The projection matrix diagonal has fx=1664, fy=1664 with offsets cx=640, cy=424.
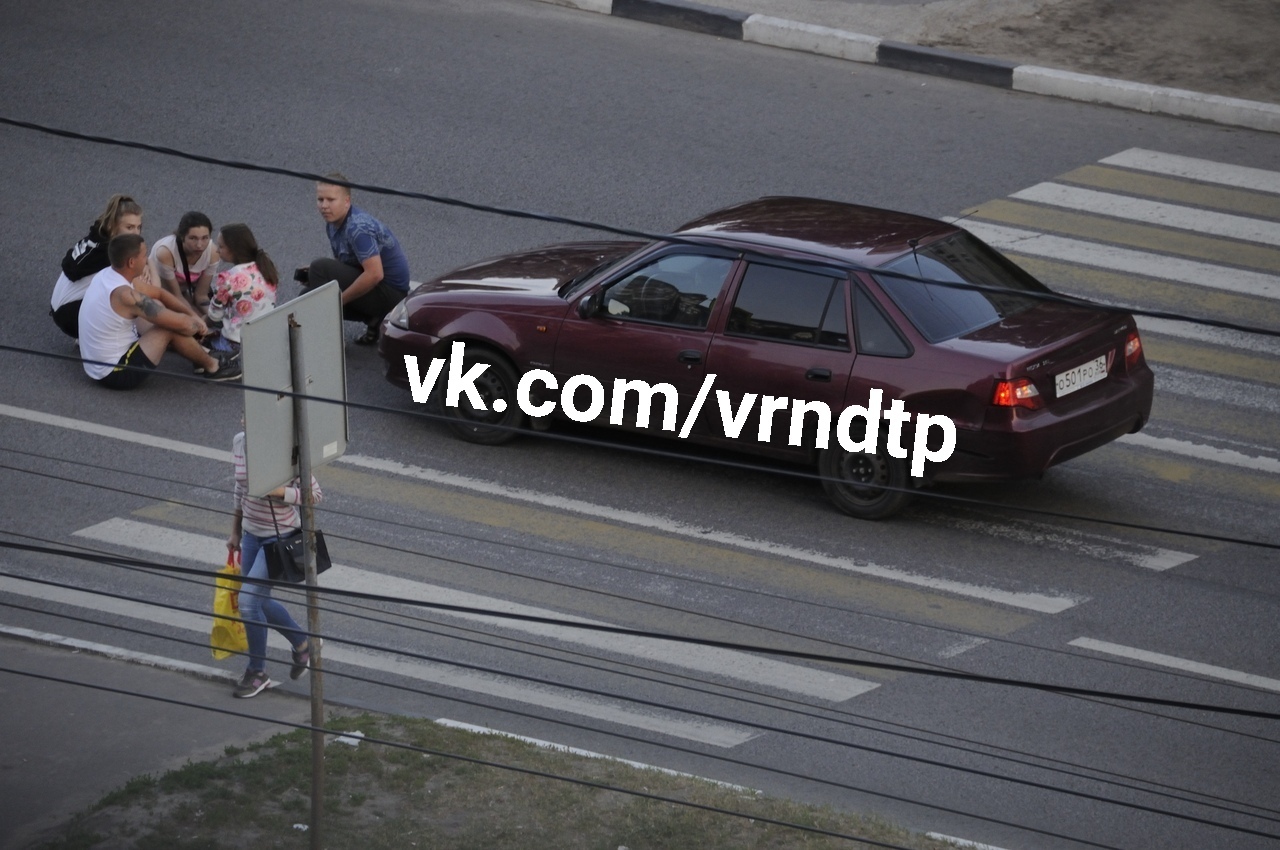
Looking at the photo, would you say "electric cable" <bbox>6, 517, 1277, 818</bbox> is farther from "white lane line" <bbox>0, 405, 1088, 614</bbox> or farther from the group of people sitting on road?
the group of people sitting on road

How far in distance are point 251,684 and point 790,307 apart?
3784 millimetres

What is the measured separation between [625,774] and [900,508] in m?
3.07

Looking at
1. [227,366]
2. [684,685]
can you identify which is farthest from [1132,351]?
[227,366]

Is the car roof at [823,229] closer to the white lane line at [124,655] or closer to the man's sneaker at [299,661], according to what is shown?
the man's sneaker at [299,661]

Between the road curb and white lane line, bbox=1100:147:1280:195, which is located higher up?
the road curb

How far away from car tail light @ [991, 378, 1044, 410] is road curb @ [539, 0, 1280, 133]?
22.5 ft

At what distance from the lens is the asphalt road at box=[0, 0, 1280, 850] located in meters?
8.03


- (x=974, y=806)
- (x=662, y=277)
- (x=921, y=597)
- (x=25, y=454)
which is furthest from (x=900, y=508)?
(x=25, y=454)

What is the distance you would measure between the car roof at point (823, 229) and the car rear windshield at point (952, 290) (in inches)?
4.3

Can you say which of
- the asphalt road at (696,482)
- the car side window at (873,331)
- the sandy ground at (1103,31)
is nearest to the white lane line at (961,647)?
the asphalt road at (696,482)

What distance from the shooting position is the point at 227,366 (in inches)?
465

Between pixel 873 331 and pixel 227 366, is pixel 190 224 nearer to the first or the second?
pixel 227 366

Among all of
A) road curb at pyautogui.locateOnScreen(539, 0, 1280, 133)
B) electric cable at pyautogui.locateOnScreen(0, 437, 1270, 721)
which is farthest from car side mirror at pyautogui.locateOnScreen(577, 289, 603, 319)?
road curb at pyautogui.locateOnScreen(539, 0, 1280, 133)

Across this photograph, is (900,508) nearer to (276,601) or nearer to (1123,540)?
(1123,540)
